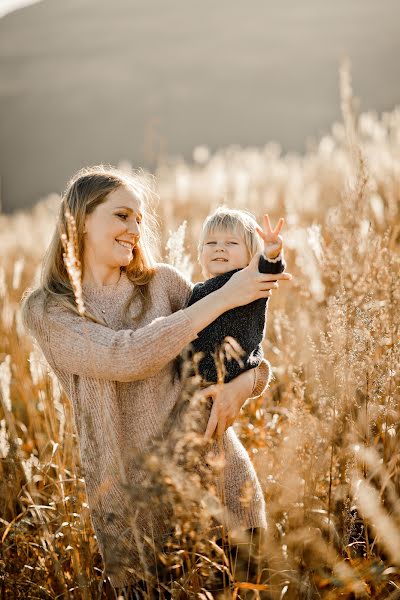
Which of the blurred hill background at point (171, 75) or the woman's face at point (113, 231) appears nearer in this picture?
the woman's face at point (113, 231)

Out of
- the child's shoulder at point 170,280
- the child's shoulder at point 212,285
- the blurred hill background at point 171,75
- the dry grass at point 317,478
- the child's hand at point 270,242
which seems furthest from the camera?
the blurred hill background at point 171,75

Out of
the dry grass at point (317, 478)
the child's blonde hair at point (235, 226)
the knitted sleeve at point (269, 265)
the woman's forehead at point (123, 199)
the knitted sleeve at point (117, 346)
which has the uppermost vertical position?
the woman's forehead at point (123, 199)

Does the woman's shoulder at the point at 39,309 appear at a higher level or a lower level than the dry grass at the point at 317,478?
higher

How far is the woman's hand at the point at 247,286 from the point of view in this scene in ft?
6.18

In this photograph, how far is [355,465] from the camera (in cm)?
173

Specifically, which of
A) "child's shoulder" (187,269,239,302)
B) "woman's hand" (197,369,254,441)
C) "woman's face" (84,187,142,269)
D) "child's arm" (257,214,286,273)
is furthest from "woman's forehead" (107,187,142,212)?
"woman's hand" (197,369,254,441)

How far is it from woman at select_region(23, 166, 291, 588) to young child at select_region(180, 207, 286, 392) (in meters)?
0.06

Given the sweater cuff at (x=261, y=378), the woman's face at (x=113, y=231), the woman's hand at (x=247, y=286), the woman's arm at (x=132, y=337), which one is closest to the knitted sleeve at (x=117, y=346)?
the woman's arm at (x=132, y=337)

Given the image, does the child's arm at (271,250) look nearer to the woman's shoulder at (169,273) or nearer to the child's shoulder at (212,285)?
the child's shoulder at (212,285)

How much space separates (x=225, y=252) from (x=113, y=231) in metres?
0.44

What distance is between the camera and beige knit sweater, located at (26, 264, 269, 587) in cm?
181

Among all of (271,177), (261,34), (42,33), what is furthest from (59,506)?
(42,33)

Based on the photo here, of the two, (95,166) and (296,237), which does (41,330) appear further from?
(296,237)

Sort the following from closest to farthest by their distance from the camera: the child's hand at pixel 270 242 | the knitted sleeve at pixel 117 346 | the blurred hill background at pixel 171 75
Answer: the knitted sleeve at pixel 117 346
the child's hand at pixel 270 242
the blurred hill background at pixel 171 75
